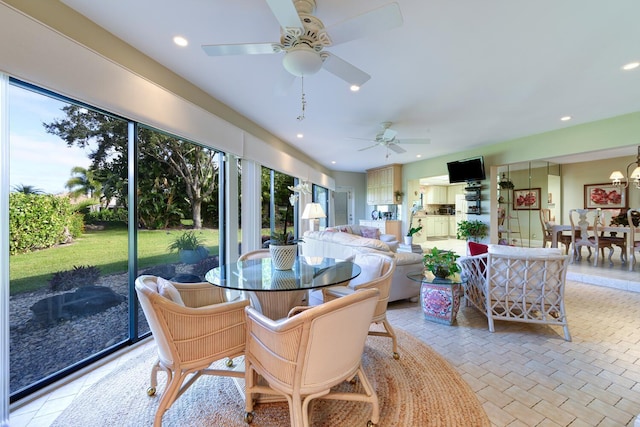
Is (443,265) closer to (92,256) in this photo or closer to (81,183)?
(92,256)

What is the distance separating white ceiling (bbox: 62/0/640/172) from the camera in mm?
1900

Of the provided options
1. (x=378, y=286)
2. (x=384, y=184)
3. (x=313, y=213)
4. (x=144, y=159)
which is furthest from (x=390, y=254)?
(x=384, y=184)

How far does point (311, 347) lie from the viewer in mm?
1218

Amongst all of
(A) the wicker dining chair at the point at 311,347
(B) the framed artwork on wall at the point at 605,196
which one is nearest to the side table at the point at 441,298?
(A) the wicker dining chair at the point at 311,347

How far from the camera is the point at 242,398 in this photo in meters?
1.77

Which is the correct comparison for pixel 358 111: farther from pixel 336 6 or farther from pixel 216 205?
pixel 216 205

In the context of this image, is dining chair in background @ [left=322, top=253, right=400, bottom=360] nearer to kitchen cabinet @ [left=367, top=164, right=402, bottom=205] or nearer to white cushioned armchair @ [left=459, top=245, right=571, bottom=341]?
white cushioned armchair @ [left=459, top=245, right=571, bottom=341]

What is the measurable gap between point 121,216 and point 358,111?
324 cm

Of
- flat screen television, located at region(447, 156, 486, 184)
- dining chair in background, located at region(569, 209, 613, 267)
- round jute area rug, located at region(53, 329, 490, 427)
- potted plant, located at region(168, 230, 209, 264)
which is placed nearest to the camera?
round jute area rug, located at region(53, 329, 490, 427)

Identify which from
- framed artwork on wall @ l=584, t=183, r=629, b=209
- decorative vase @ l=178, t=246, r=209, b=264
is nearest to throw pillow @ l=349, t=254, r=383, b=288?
decorative vase @ l=178, t=246, r=209, b=264

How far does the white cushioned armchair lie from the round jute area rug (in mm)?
1105

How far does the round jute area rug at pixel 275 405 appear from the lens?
157 cm

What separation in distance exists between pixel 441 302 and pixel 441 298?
0.15 ft

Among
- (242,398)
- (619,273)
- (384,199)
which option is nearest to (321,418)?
(242,398)
